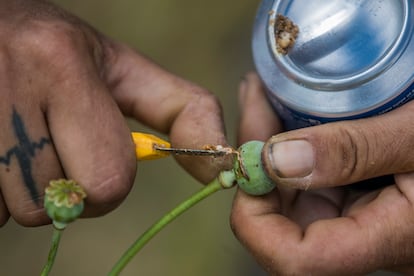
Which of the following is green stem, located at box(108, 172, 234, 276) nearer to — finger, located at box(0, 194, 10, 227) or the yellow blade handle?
the yellow blade handle

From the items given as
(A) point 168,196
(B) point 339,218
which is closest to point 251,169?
(B) point 339,218

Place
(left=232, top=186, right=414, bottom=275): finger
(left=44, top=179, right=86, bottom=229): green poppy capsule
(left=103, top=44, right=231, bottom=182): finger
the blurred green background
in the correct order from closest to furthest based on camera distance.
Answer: (left=44, top=179, right=86, bottom=229): green poppy capsule, (left=232, top=186, right=414, bottom=275): finger, (left=103, top=44, right=231, bottom=182): finger, the blurred green background

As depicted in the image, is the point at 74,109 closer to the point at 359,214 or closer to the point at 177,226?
the point at 359,214

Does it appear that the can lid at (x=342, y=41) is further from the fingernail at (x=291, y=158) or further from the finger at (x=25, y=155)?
the finger at (x=25, y=155)

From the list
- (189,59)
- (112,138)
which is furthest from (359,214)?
(189,59)

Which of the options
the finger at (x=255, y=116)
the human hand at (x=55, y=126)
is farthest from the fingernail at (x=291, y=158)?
the finger at (x=255, y=116)

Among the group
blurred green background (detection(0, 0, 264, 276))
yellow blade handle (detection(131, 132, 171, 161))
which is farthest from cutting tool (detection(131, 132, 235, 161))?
blurred green background (detection(0, 0, 264, 276))

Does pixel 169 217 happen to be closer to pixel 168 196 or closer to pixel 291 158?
pixel 291 158

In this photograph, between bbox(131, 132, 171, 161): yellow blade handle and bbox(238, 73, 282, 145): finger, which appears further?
bbox(238, 73, 282, 145): finger
